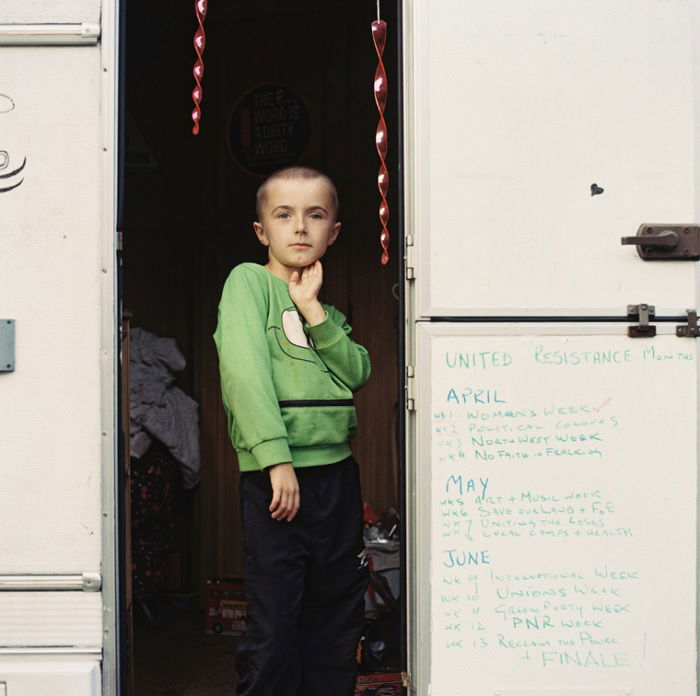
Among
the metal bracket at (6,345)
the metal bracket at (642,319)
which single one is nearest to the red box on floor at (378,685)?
the metal bracket at (642,319)

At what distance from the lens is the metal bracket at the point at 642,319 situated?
2629 mm

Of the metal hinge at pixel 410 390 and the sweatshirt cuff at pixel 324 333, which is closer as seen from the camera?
the metal hinge at pixel 410 390

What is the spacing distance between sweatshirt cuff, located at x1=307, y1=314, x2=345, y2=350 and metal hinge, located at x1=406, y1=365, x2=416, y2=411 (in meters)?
0.34

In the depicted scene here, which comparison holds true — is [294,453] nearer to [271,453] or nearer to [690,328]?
[271,453]

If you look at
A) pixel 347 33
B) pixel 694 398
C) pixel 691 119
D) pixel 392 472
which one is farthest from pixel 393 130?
pixel 694 398

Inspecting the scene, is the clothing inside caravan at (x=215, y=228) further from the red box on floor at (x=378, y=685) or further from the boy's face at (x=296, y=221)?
the boy's face at (x=296, y=221)

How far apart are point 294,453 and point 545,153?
1206mm

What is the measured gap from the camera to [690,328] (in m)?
2.65

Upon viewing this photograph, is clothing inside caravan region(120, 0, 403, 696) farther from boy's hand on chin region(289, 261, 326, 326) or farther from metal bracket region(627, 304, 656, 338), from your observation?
metal bracket region(627, 304, 656, 338)

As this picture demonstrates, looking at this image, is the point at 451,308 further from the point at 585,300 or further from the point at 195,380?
the point at 195,380

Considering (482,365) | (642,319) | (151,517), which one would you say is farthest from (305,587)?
(151,517)

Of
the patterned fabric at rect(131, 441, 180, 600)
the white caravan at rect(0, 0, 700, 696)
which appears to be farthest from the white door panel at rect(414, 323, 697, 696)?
the patterned fabric at rect(131, 441, 180, 600)

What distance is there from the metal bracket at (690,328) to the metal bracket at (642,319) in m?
0.08

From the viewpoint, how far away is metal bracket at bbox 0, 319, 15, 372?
8.53 ft
